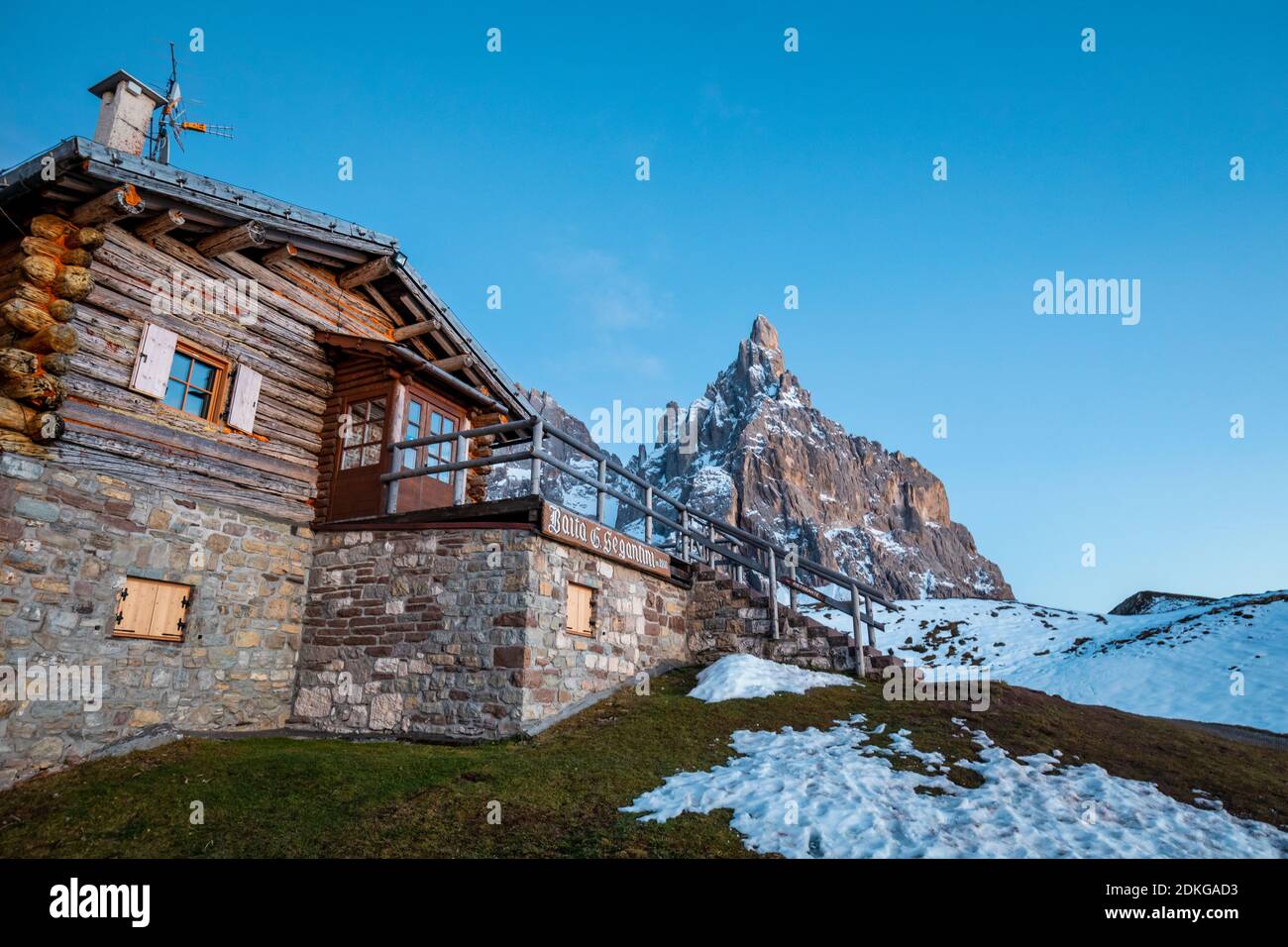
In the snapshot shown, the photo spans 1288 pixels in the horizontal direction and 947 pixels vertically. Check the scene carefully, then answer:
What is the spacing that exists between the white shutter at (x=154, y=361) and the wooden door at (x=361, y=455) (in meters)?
2.58

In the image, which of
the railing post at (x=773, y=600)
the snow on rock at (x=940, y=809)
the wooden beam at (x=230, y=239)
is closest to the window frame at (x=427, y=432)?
the wooden beam at (x=230, y=239)

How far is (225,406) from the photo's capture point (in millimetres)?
10156

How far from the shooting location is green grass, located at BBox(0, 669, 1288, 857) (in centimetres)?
576

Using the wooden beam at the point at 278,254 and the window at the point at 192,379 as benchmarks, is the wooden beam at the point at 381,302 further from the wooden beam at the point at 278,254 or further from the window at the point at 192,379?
the window at the point at 192,379

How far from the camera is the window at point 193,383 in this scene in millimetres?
9648

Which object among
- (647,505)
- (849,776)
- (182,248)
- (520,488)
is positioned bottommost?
(849,776)

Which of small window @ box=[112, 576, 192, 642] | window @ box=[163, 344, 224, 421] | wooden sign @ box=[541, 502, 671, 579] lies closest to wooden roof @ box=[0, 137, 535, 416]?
window @ box=[163, 344, 224, 421]

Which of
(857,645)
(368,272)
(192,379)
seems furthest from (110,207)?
(857,645)

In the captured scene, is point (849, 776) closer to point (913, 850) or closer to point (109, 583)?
point (913, 850)

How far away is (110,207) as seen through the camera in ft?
27.8

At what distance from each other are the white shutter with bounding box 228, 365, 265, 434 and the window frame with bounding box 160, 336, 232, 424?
13 centimetres

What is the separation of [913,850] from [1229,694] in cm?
1270

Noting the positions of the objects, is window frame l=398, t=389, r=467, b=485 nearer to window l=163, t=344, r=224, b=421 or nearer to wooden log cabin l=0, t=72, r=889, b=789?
wooden log cabin l=0, t=72, r=889, b=789
